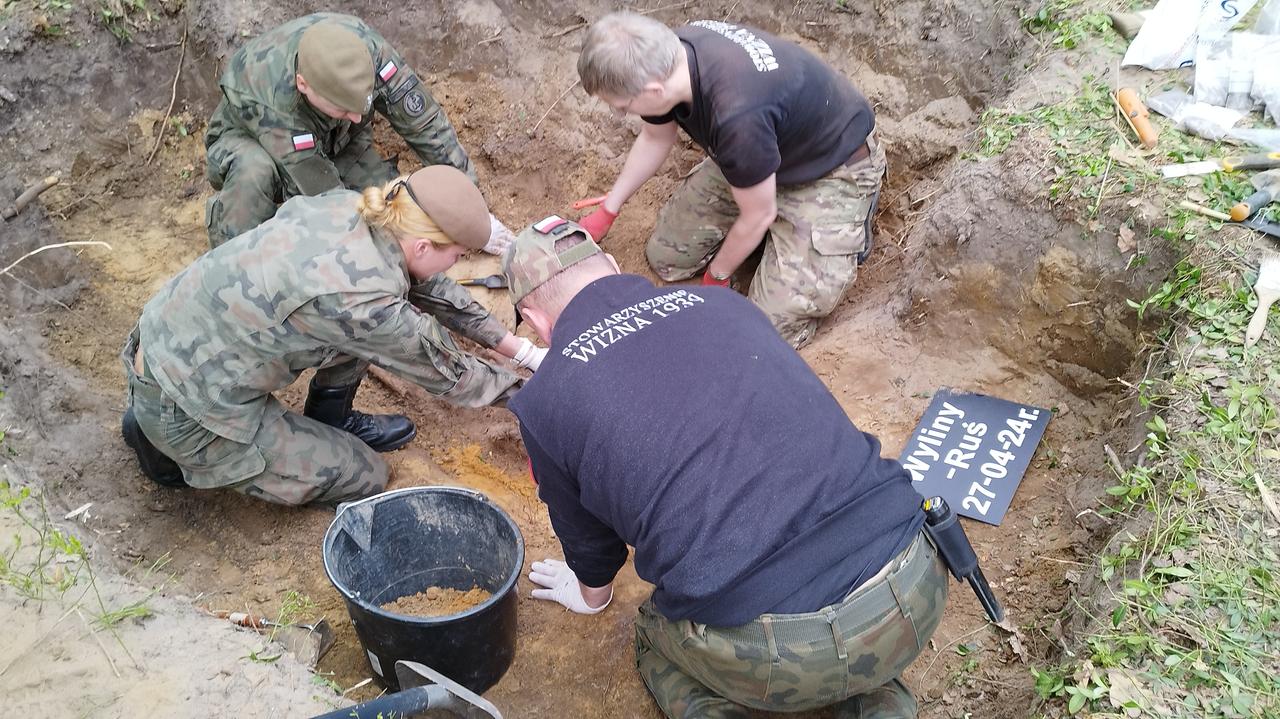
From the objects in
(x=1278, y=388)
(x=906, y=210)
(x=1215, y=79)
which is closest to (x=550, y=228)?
(x=1278, y=388)

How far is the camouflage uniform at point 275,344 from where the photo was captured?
2576 millimetres

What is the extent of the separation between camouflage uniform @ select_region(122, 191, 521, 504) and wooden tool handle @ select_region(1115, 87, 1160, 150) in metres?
2.60

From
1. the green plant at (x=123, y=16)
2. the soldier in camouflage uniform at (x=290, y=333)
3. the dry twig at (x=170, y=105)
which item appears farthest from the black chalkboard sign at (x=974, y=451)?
the green plant at (x=123, y=16)

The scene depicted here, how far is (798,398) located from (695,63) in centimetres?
167

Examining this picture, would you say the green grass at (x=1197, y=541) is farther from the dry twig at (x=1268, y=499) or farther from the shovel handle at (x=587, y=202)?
the shovel handle at (x=587, y=202)

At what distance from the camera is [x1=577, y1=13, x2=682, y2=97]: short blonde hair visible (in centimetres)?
288

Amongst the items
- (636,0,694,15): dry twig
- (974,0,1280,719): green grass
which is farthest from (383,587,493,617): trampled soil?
(636,0,694,15): dry twig

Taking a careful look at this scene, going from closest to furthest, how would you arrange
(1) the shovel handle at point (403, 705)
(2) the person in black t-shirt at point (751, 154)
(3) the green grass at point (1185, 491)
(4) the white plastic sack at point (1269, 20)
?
(1) the shovel handle at point (403, 705) → (3) the green grass at point (1185, 491) → (2) the person in black t-shirt at point (751, 154) → (4) the white plastic sack at point (1269, 20)

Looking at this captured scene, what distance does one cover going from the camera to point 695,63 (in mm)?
3141

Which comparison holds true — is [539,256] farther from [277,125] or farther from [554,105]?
[554,105]

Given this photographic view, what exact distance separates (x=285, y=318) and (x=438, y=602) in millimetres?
1040

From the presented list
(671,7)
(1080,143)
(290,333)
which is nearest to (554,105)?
(671,7)

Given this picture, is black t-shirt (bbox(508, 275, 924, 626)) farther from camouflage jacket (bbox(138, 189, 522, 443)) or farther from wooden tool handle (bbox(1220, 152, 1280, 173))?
wooden tool handle (bbox(1220, 152, 1280, 173))

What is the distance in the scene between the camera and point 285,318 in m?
2.62
